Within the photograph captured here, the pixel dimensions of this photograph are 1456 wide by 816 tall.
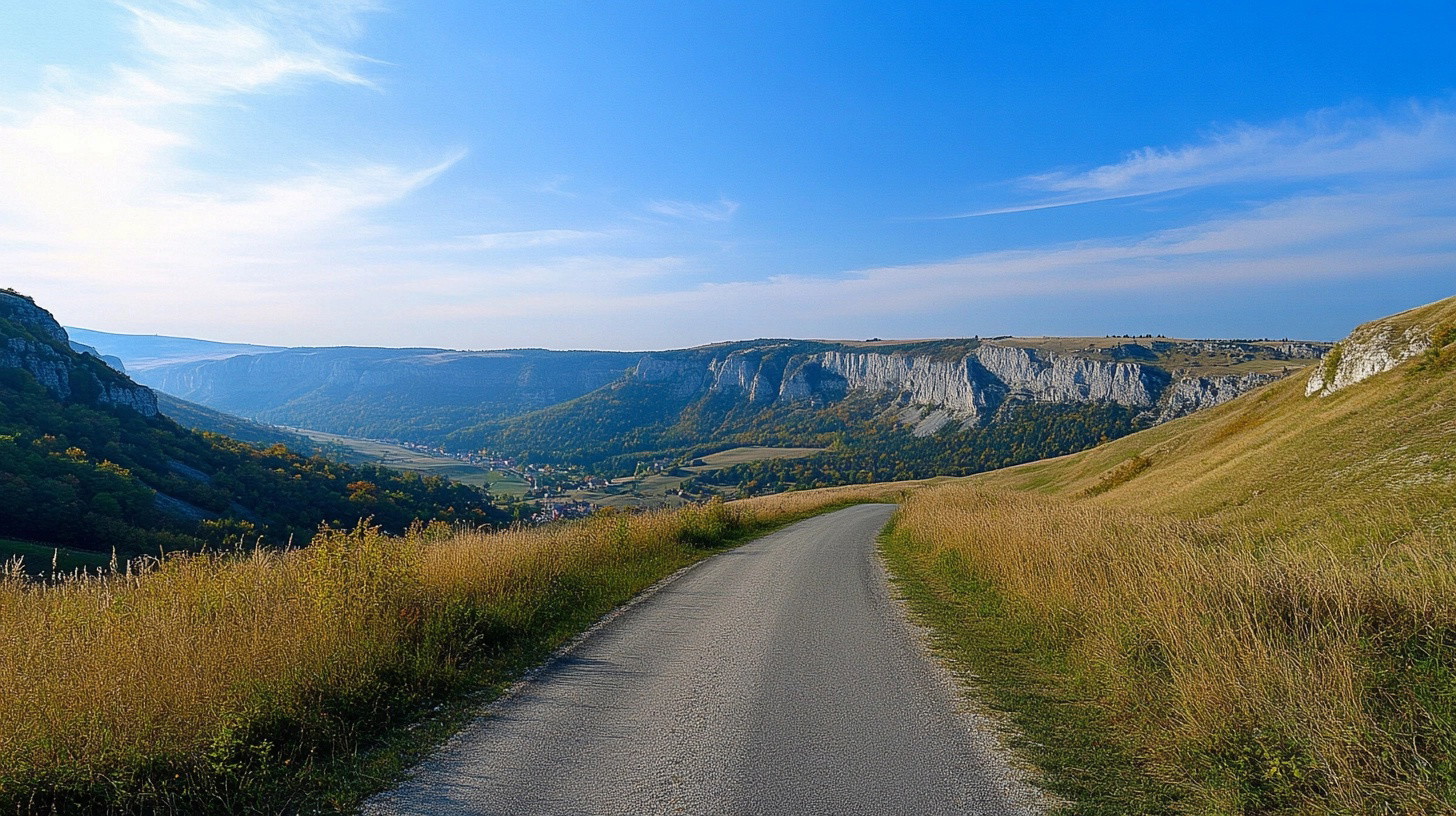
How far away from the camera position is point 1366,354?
24078 mm

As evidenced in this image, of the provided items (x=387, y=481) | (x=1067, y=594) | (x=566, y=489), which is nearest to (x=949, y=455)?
(x=566, y=489)

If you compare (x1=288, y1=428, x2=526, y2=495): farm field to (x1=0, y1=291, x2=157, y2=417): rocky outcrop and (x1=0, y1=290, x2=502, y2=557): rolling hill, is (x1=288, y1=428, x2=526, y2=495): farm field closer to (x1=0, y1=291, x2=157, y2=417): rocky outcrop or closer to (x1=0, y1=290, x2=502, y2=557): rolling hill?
(x1=0, y1=291, x2=157, y2=417): rocky outcrop

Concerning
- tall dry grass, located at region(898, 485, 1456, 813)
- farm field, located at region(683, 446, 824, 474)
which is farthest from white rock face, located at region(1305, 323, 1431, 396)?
farm field, located at region(683, 446, 824, 474)

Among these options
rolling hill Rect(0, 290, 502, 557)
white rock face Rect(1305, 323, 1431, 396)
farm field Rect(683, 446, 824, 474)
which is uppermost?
white rock face Rect(1305, 323, 1431, 396)

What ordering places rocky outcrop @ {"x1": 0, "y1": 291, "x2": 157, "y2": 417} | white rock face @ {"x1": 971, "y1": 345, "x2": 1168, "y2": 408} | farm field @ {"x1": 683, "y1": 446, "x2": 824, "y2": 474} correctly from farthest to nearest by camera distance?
1. white rock face @ {"x1": 971, "y1": 345, "x2": 1168, "y2": 408}
2. farm field @ {"x1": 683, "y1": 446, "x2": 824, "y2": 474}
3. rocky outcrop @ {"x1": 0, "y1": 291, "x2": 157, "y2": 417}

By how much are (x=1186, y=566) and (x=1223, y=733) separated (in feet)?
8.96

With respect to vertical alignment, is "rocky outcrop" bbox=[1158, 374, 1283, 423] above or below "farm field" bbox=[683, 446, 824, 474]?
above

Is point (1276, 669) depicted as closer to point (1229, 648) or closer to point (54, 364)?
point (1229, 648)

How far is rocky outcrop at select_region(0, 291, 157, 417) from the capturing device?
46.5 m

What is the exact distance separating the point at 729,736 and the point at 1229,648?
3.57m

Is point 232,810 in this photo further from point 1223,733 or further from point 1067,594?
point 1067,594

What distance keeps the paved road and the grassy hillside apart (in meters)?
0.71

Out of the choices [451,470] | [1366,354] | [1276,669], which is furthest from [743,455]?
[1276,669]

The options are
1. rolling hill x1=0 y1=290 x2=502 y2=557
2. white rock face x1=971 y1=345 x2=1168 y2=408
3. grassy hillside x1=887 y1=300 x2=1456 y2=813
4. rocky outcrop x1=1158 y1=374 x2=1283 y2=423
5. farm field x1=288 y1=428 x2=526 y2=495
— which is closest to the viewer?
grassy hillside x1=887 y1=300 x2=1456 y2=813
